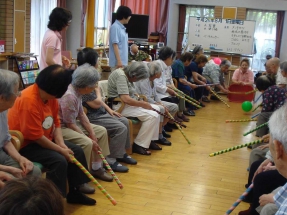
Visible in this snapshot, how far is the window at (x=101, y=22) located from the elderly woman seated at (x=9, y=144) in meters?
7.51

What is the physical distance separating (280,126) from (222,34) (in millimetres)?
9049

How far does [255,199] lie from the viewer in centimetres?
271

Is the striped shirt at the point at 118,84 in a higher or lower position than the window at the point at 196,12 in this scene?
lower

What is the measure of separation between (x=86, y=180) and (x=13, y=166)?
68 centimetres

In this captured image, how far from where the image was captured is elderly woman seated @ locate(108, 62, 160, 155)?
4.09 metres

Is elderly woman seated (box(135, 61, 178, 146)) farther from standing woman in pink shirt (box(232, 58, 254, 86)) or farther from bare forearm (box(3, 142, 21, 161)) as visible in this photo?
standing woman in pink shirt (box(232, 58, 254, 86))

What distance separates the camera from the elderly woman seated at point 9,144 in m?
2.25

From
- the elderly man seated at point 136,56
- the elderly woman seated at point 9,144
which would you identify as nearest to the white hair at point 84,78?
the elderly woman seated at point 9,144

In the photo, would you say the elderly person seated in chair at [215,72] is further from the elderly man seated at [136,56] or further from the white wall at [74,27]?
the white wall at [74,27]

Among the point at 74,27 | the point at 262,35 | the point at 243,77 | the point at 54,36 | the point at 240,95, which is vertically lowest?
the point at 240,95

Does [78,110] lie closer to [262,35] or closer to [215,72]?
[215,72]

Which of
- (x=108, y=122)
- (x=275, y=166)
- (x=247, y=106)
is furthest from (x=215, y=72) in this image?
(x=275, y=166)

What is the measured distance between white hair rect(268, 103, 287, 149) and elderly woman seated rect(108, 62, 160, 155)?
2627 mm

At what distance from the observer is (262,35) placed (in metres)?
10.9
